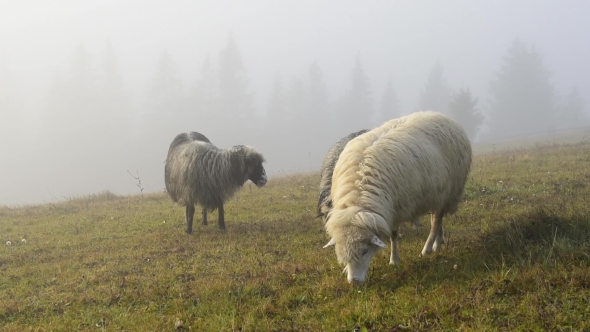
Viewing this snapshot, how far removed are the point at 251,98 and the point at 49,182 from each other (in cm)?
3615

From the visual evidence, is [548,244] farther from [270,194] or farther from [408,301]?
[270,194]

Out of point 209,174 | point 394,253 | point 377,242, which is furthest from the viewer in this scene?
point 209,174

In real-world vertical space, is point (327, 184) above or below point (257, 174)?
above

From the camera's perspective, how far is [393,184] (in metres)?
5.62

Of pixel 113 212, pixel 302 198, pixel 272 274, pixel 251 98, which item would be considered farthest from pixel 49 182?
pixel 272 274

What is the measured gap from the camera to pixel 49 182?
154 feet

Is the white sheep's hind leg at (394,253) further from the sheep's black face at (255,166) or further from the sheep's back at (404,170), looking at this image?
the sheep's black face at (255,166)

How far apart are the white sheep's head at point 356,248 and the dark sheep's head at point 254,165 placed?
556cm

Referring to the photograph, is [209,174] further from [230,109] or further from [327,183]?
[230,109]

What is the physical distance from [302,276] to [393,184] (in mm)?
1899

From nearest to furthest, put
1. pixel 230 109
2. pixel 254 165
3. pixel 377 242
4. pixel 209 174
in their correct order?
pixel 377 242, pixel 209 174, pixel 254 165, pixel 230 109

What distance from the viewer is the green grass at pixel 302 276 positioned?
13.3ft

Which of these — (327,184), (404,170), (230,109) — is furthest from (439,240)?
(230,109)

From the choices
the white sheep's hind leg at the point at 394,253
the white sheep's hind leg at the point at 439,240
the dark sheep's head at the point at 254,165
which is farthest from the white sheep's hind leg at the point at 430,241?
the dark sheep's head at the point at 254,165
